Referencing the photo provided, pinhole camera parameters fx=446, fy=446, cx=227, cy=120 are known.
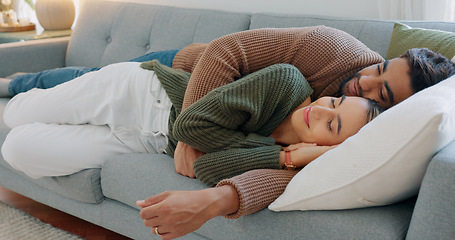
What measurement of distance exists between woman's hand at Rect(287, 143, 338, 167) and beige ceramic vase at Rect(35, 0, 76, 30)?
7.30 feet

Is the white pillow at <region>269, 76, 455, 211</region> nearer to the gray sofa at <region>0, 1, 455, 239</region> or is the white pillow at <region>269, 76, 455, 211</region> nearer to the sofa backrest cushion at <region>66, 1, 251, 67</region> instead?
the gray sofa at <region>0, 1, 455, 239</region>

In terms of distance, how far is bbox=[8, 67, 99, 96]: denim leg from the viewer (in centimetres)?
190

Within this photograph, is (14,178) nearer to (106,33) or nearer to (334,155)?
(106,33)

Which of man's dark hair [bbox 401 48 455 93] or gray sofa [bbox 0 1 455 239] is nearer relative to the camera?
gray sofa [bbox 0 1 455 239]

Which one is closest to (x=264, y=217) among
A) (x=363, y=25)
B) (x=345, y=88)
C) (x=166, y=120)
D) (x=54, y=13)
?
(x=345, y=88)

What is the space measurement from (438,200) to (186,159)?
671 mm

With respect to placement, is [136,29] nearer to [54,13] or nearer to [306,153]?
[54,13]

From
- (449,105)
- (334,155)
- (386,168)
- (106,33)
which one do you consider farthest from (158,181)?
(106,33)

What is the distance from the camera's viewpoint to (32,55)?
92.1 inches

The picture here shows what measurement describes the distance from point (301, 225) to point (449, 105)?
0.39m

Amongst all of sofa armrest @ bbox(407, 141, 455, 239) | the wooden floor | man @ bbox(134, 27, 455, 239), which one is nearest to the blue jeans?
the wooden floor

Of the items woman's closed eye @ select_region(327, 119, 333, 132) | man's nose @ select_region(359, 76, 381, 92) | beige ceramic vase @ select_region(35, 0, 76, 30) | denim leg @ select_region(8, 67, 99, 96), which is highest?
man's nose @ select_region(359, 76, 381, 92)

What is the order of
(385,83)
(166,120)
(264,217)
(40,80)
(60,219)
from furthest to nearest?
(40,80), (60,219), (166,120), (385,83), (264,217)

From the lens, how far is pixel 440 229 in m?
0.80
